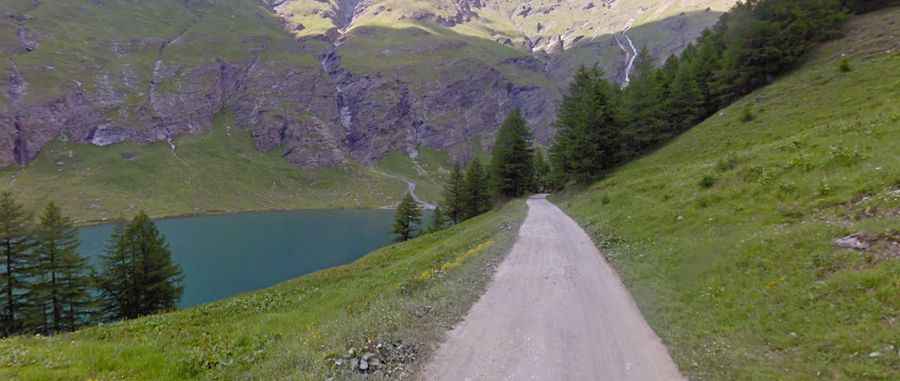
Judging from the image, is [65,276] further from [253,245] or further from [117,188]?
[117,188]

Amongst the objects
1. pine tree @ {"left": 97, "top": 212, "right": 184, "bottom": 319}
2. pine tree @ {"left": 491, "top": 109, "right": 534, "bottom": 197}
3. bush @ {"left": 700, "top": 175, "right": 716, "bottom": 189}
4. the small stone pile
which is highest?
pine tree @ {"left": 491, "top": 109, "right": 534, "bottom": 197}

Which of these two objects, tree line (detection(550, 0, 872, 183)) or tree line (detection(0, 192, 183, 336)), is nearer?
tree line (detection(0, 192, 183, 336))

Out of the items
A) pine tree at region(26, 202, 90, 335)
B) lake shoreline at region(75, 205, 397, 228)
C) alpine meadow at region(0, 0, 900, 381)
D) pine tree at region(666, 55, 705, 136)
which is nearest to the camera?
alpine meadow at region(0, 0, 900, 381)

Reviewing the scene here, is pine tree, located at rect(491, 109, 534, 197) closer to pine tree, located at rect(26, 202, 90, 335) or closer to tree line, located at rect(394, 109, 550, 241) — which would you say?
tree line, located at rect(394, 109, 550, 241)

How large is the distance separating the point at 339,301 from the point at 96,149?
25972 centimetres

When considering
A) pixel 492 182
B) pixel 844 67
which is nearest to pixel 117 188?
pixel 492 182

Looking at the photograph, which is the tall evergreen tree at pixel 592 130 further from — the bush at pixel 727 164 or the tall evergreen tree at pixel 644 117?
the bush at pixel 727 164

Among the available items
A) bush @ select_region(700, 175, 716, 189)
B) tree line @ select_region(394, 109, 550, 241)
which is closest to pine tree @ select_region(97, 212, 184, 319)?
tree line @ select_region(394, 109, 550, 241)

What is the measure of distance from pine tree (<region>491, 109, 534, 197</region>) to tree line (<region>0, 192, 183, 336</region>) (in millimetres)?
48316

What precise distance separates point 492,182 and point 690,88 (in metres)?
32.6

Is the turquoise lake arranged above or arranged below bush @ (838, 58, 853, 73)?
below

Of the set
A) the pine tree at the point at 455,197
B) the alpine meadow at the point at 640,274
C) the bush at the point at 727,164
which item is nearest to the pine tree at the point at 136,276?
the alpine meadow at the point at 640,274

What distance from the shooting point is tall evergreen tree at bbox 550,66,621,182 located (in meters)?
45.9

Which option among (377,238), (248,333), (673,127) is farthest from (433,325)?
(377,238)
